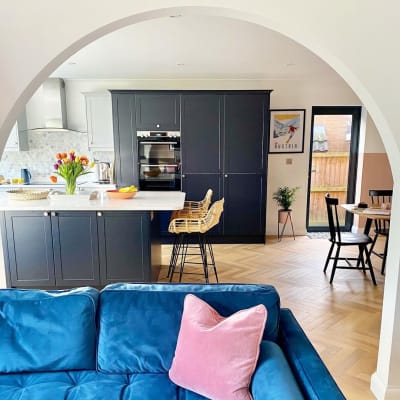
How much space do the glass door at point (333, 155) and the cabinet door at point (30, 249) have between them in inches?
164

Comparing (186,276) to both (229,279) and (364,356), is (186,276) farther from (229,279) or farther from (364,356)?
(364,356)

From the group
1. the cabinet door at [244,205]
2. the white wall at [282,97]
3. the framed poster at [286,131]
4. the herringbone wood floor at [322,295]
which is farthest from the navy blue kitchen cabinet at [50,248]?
the framed poster at [286,131]

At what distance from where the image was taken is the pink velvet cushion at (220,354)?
1.44 metres

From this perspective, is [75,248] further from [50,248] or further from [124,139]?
[124,139]

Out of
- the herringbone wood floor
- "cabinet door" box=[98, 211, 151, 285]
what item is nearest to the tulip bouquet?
"cabinet door" box=[98, 211, 151, 285]

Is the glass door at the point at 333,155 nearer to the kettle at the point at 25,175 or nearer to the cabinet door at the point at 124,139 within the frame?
the cabinet door at the point at 124,139

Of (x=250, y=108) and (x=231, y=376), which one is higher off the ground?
(x=250, y=108)

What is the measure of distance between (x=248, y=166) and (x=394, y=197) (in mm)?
3176

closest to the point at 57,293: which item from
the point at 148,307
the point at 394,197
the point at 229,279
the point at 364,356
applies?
the point at 148,307

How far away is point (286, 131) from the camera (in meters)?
5.52

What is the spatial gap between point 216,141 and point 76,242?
102 inches

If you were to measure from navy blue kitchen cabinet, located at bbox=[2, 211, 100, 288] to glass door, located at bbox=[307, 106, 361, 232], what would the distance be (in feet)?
12.7

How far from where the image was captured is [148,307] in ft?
5.66

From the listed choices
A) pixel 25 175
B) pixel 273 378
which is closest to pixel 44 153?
pixel 25 175
